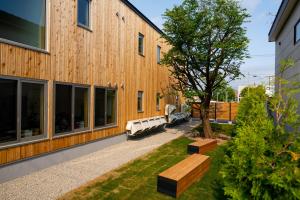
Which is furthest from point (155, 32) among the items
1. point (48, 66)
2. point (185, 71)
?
point (48, 66)

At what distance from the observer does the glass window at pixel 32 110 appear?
23.0 ft

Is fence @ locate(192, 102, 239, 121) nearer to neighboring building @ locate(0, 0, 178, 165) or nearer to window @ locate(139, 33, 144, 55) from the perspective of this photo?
window @ locate(139, 33, 144, 55)

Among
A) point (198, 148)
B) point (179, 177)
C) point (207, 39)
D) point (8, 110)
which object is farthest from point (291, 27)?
point (8, 110)

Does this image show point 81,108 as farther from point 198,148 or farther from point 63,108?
point 198,148

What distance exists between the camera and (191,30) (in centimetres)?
1338

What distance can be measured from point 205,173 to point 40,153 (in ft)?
18.1

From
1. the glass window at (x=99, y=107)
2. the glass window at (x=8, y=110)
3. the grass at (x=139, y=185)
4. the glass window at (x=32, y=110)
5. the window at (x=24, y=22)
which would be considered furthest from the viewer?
the glass window at (x=99, y=107)

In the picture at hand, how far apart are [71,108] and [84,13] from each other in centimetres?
407

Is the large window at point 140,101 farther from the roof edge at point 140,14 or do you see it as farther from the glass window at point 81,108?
the glass window at point 81,108

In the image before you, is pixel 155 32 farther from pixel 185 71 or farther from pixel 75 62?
pixel 75 62

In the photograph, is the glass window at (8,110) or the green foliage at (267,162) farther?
the glass window at (8,110)

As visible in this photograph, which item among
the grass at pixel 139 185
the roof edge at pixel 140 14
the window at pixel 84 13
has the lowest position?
the grass at pixel 139 185

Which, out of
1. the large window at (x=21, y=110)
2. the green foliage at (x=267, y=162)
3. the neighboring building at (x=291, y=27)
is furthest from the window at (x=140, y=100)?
the green foliage at (x=267, y=162)

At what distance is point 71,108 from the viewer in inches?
353
